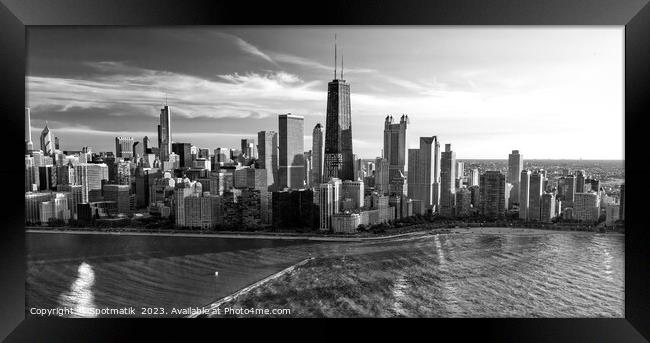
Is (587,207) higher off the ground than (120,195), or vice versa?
(120,195)

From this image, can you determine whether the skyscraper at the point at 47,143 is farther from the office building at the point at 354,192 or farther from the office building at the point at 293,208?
the office building at the point at 354,192

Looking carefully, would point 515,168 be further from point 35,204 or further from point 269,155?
point 35,204

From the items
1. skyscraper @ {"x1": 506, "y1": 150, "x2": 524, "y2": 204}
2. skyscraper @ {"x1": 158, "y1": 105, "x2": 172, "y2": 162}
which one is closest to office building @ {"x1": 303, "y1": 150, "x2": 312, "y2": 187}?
skyscraper @ {"x1": 158, "y1": 105, "x2": 172, "y2": 162}

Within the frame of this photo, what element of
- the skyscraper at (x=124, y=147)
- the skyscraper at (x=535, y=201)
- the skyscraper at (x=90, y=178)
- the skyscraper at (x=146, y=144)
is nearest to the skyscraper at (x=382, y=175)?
the skyscraper at (x=535, y=201)

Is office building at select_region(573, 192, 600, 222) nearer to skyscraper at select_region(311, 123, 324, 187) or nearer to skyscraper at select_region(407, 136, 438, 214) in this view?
skyscraper at select_region(407, 136, 438, 214)

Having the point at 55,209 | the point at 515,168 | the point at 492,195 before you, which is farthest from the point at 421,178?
the point at 55,209

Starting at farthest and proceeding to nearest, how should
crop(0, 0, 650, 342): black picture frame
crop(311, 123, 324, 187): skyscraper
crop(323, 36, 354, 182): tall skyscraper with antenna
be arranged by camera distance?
1. crop(311, 123, 324, 187): skyscraper
2. crop(323, 36, 354, 182): tall skyscraper with antenna
3. crop(0, 0, 650, 342): black picture frame
